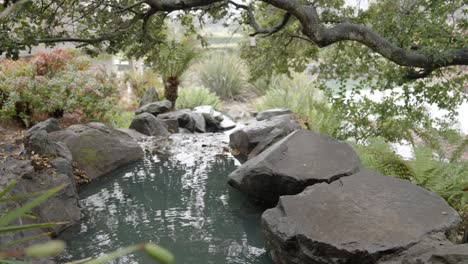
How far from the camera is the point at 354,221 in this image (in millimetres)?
3076

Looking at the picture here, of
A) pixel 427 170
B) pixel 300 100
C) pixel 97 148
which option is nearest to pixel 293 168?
pixel 427 170

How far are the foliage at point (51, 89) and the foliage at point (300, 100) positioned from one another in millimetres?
4092

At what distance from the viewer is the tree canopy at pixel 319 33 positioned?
3.63 metres

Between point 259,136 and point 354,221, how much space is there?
376cm

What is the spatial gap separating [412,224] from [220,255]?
1.57 metres

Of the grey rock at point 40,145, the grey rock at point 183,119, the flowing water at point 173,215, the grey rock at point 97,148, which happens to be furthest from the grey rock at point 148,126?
the grey rock at point 40,145

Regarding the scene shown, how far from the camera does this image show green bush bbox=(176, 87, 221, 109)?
12.5 metres

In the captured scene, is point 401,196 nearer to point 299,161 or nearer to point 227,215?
point 299,161

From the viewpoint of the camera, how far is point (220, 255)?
11.6 ft

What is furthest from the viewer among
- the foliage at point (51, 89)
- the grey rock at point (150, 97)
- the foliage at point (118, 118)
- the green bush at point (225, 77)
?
the green bush at point (225, 77)

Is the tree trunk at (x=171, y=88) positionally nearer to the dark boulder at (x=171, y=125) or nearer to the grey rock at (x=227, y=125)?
the grey rock at (x=227, y=125)

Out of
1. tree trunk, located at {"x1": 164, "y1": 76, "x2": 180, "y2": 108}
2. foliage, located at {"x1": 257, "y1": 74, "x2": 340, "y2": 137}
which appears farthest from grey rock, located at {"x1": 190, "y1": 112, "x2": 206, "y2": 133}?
foliage, located at {"x1": 257, "y1": 74, "x2": 340, "y2": 137}

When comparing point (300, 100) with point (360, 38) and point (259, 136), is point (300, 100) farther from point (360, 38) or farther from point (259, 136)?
point (360, 38)

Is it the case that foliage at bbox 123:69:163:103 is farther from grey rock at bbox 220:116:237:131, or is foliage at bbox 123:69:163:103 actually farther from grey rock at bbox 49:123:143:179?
grey rock at bbox 49:123:143:179
